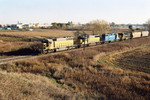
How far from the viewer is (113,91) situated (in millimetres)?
13438

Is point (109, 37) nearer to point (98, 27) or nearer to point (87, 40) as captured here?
point (87, 40)

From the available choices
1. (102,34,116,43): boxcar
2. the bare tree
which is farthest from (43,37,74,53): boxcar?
the bare tree

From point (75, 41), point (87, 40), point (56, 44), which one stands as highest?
point (87, 40)

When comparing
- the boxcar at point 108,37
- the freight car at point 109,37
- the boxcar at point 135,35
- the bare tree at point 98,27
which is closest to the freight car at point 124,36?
the freight car at point 109,37

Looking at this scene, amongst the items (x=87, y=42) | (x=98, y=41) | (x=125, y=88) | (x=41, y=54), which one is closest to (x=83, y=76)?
(x=125, y=88)

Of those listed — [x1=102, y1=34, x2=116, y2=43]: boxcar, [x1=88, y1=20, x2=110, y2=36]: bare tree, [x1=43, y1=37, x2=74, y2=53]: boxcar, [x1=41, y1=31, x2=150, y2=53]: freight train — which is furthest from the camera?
[x1=88, y1=20, x2=110, y2=36]: bare tree

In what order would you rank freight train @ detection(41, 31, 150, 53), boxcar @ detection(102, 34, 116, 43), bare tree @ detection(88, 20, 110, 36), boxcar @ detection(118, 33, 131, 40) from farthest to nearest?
bare tree @ detection(88, 20, 110, 36)
boxcar @ detection(118, 33, 131, 40)
boxcar @ detection(102, 34, 116, 43)
freight train @ detection(41, 31, 150, 53)

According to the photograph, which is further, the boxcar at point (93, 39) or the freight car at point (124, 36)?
the freight car at point (124, 36)

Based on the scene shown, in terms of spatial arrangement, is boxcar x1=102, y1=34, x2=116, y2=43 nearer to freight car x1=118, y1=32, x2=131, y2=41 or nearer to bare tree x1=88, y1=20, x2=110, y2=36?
freight car x1=118, y1=32, x2=131, y2=41

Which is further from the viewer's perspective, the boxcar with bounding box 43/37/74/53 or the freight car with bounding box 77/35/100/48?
the freight car with bounding box 77/35/100/48


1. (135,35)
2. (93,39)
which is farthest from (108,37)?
(135,35)

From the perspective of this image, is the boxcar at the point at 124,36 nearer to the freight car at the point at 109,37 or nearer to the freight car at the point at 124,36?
the freight car at the point at 124,36

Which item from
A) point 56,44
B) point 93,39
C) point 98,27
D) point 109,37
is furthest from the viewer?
point 98,27

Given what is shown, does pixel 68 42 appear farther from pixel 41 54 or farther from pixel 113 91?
pixel 113 91
